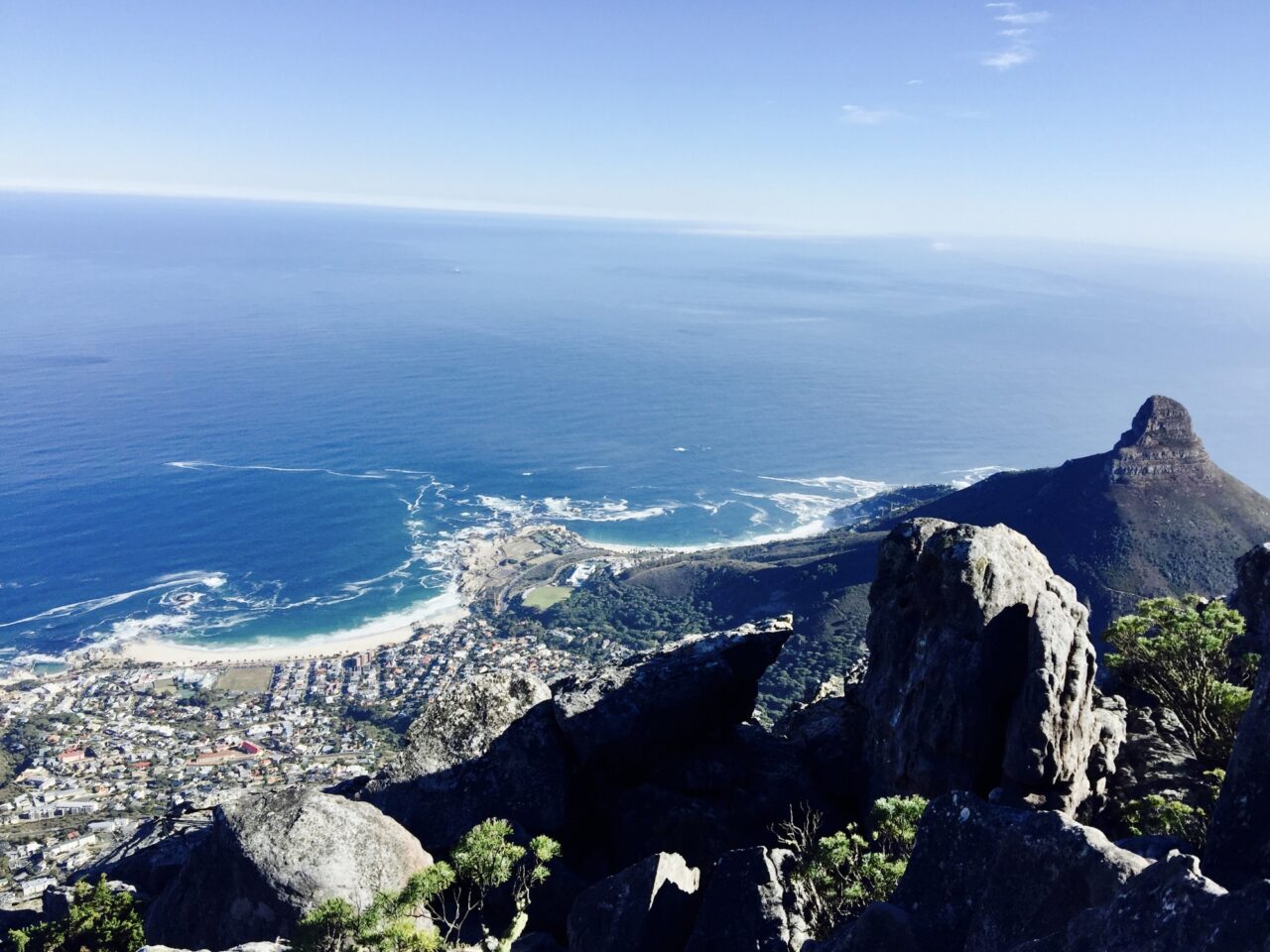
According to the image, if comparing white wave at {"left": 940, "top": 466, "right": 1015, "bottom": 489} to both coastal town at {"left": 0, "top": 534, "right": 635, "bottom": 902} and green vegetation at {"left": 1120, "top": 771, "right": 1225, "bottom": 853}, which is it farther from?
green vegetation at {"left": 1120, "top": 771, "right": 1225, "bottom": 853}

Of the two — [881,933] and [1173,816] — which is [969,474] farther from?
[881,933]

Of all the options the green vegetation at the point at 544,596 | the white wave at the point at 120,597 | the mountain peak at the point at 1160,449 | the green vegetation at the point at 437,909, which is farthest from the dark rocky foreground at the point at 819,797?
the mountain peak at the point at 1160,449

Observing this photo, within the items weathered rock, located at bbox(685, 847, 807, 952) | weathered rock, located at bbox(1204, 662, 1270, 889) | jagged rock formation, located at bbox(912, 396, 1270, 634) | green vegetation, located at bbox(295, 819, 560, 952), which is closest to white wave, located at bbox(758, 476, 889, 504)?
jagged rock formation, located at bbox(912, 396, 1270, 634)

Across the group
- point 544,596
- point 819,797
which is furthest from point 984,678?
point 544,596

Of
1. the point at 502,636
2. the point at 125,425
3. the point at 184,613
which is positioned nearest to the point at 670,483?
the point at 502,636

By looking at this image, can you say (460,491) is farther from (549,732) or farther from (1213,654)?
(1213,654)

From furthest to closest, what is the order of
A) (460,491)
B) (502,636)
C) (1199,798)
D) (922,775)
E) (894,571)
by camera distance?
(460,491), (502,636), (894,571), (922,775), (1199,798)
